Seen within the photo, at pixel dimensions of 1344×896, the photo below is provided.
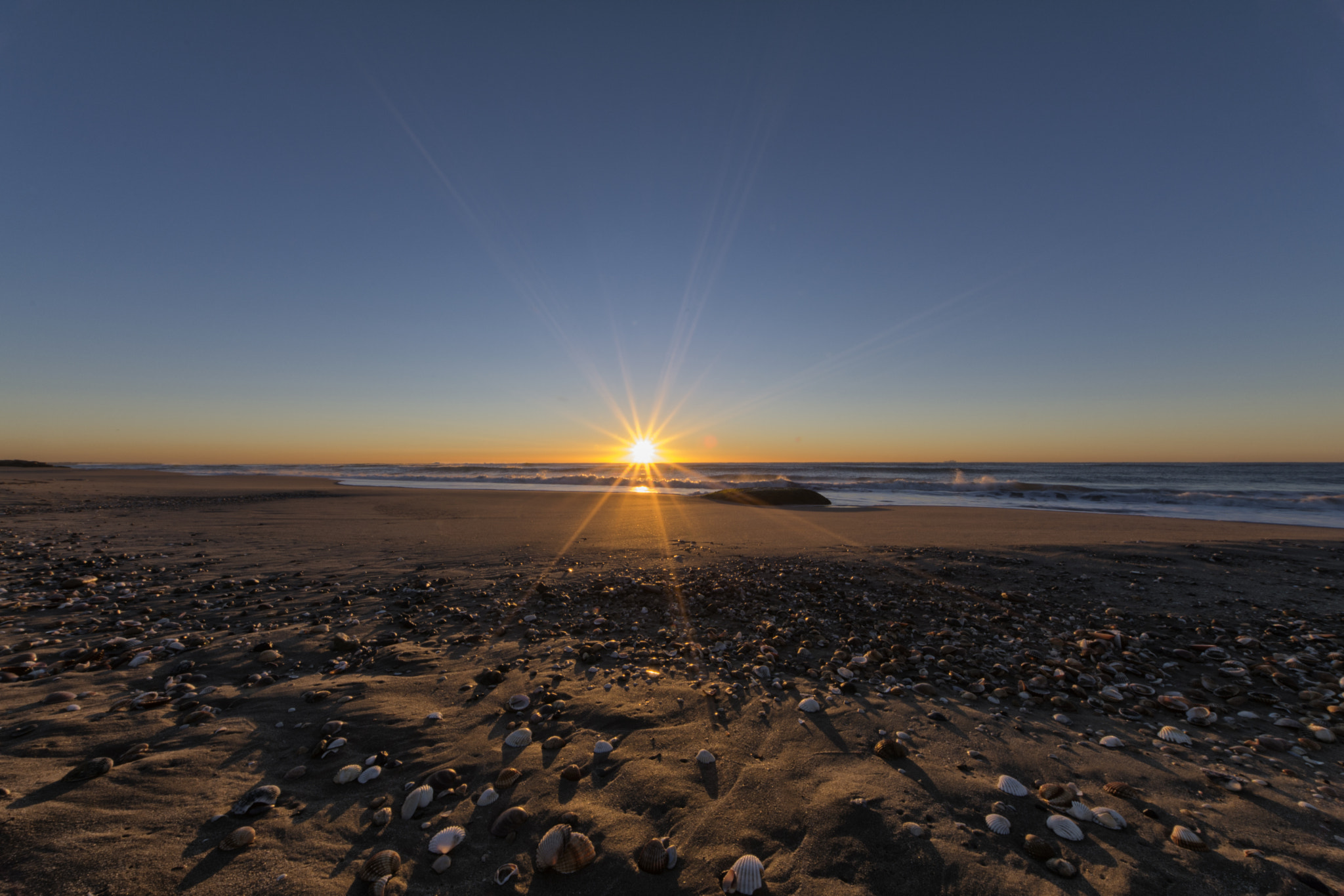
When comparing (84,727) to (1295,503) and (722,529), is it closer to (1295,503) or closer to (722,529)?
(722,529)

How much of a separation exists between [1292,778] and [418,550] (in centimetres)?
948

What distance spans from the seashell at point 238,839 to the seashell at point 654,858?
158cm

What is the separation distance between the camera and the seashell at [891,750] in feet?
9.24

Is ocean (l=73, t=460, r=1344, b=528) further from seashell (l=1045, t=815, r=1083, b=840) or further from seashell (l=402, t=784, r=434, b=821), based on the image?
seashell (l=402, t=784, r=434, b=821)

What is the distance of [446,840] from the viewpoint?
Result: 2133mm

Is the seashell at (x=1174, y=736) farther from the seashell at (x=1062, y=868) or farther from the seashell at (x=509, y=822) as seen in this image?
the seashell at (x=509, y=822)

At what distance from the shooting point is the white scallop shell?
8.34 ft

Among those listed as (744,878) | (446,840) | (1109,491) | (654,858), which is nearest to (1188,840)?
(744,878)

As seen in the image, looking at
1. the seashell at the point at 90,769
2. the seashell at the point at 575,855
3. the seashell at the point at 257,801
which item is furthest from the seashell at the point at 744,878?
the seashell at the point at 90,769

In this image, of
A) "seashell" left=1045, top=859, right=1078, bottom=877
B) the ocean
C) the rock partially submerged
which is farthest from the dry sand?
the ocean

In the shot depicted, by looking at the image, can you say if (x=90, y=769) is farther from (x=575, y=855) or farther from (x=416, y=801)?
(x=575, y=855)

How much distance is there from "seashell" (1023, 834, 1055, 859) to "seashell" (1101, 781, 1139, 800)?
722 millimetres

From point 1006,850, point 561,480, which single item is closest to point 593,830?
point 1006,850

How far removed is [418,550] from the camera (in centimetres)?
837
